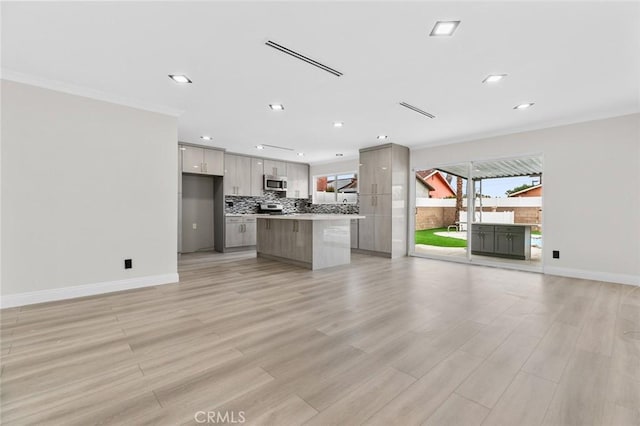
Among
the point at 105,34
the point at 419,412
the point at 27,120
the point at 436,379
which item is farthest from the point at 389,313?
the point at 27,120

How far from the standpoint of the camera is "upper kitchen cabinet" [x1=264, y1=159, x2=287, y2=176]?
8094 millimetres

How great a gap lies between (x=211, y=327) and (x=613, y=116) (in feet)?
20.3

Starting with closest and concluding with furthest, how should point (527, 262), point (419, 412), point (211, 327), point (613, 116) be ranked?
point (419, 412) → point (211, 327) → point (613, 116) → point (527, 262)

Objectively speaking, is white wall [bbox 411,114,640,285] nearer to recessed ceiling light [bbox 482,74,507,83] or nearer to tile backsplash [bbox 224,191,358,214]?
recessed ceiling light [bbox 482,74,507,83]

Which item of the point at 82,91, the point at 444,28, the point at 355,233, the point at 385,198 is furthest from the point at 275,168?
the point at 444,28

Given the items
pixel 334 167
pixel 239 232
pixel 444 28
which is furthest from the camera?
pixel 334 167

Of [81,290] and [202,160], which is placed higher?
[202,160]

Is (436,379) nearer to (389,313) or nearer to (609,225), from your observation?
(389,313)

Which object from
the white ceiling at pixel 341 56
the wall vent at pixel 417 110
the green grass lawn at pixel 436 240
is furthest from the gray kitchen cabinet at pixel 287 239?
the green grass lawn at pixel 436 240

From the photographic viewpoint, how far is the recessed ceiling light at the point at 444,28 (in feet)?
7.04

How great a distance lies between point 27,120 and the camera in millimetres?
3105

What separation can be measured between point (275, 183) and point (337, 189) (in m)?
1.88

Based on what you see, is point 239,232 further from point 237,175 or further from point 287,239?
point 287,239

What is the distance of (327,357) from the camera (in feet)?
6.59
